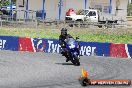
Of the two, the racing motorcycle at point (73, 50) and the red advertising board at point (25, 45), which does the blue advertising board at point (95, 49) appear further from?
the racing motorcycle at point (73, 50)

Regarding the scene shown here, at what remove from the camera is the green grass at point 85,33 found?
134 feet

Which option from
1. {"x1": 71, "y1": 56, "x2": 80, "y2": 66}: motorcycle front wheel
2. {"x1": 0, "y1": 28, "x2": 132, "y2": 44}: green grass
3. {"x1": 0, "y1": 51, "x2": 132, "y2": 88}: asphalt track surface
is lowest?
{"x1": 0, "y1": 51, "x2": 132, "y2": 88}: asphalt track surface

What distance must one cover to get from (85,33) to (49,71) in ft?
75.5

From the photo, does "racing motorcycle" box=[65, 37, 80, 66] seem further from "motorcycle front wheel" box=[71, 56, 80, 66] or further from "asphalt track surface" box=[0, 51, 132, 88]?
"asphalt track surface" box=[0, 51, 132, 88]

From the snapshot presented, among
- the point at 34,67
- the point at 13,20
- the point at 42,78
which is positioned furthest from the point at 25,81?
the point at 13,20

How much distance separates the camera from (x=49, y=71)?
19156 mm

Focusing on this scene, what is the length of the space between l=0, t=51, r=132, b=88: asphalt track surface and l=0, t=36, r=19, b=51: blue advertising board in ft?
15.2

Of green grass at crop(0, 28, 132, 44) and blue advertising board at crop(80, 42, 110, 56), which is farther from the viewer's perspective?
green grass at crop(0, 28, 132, 44)

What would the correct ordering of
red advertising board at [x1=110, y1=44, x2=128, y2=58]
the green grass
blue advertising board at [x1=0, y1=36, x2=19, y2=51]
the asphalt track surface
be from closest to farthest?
the asphalt track surface < red advertising board at [x1=110, y1=44, x2=128, y2=58] < blue advertising board at [x1=0, y1=36, x2=19, y2=51] < the green grass

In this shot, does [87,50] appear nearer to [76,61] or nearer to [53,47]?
[53,47]

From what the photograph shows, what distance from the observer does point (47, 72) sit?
18.8 m

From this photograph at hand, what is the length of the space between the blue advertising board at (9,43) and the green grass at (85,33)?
9.82 meters

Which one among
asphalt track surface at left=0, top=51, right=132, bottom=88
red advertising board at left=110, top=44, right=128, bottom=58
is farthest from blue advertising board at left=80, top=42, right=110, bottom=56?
asphalt track surface at left=0, top=51, right=132, bottom=88

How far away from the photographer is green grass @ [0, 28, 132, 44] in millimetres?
40906
